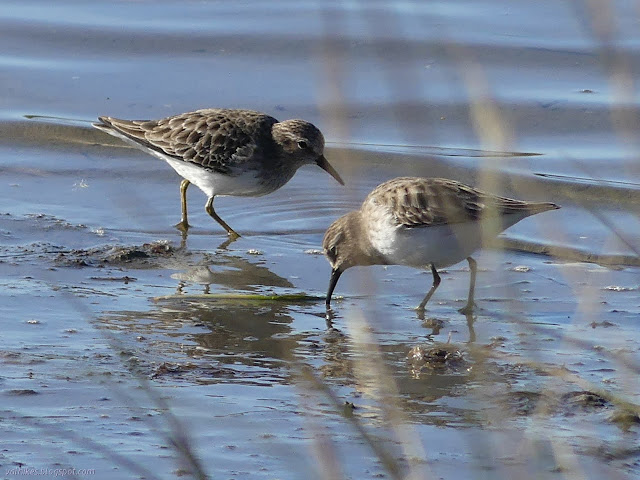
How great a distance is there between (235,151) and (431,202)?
247 centimetres

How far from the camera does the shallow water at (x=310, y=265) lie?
4023 mm

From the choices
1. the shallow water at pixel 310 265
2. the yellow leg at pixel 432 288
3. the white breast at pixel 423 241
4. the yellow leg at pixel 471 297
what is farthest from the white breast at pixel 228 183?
the yellow leg at pixel 471 297

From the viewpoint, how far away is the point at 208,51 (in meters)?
11.7

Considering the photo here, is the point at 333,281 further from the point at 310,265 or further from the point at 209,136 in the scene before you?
the point at 209,136

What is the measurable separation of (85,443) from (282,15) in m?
8.84

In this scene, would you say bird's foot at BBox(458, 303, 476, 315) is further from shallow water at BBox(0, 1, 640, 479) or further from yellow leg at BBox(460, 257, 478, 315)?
shallow water at BBox(0, 1, 640, 479)

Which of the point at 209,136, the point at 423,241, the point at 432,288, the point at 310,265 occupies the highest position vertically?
the point at 209,136

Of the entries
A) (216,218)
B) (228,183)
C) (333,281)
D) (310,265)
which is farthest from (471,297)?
(228,183)

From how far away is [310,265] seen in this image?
7.38m

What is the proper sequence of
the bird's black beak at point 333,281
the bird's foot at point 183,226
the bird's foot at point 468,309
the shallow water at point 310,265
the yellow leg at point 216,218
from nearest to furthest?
the shallow water at point 310,265
the bird's foot at point 468,309
the bird's black beak at point 333,281
the yellow leg at point 216,218
the bird's foot at point 183,226

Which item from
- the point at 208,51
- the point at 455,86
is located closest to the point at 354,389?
the point at 455,86

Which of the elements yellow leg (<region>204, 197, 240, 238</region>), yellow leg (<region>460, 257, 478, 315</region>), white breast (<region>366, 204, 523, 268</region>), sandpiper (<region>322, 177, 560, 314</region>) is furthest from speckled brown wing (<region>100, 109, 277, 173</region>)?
yellow leg (<region>460, 257, 478, 315</region>)

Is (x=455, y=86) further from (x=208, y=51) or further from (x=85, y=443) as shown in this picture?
(x=85, y=443)

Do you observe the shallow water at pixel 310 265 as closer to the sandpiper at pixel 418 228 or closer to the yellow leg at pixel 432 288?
the yellow leg at pixel 432 288
